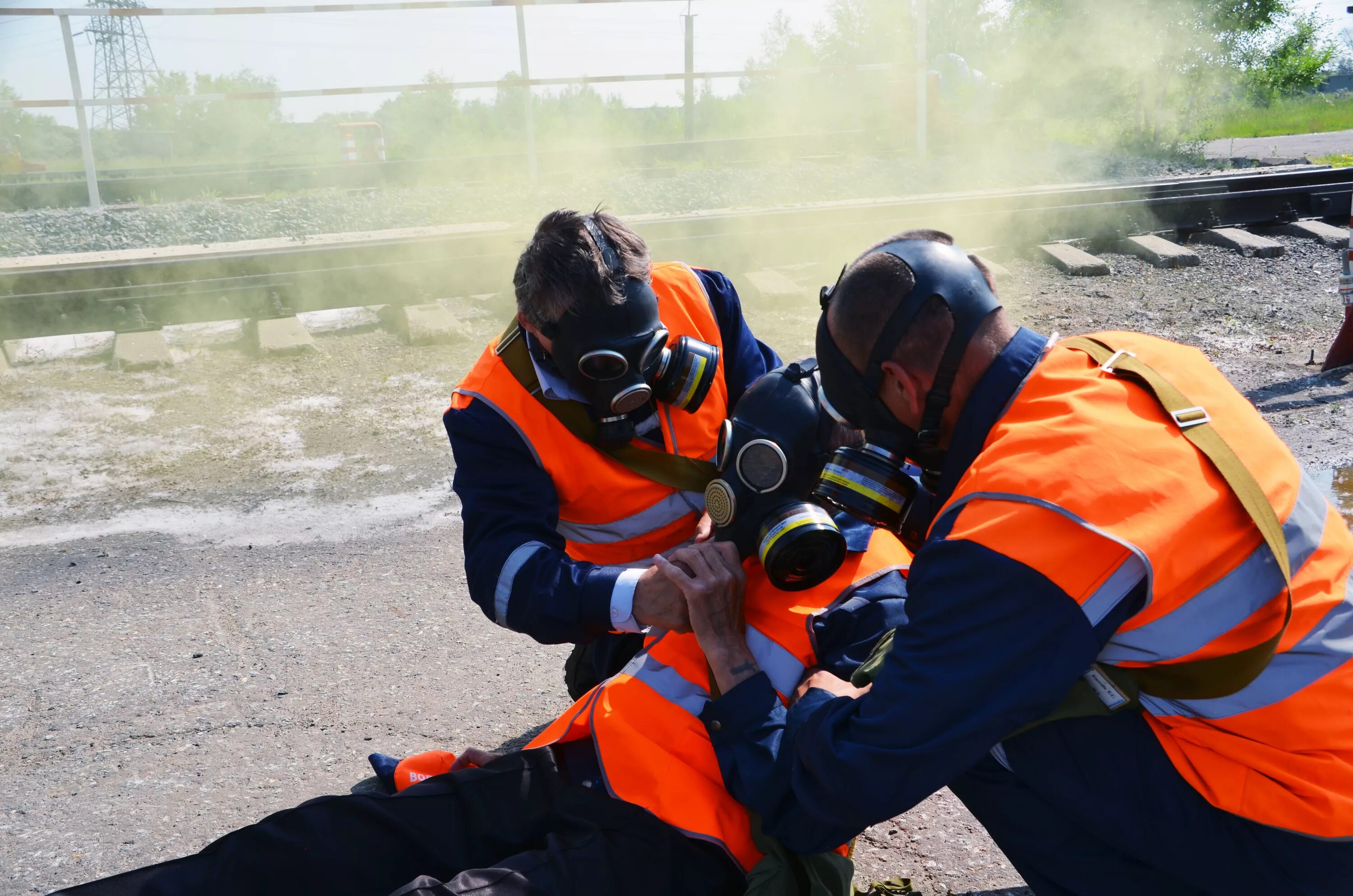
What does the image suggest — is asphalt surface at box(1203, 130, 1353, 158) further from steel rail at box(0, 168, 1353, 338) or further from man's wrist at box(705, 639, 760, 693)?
man's wrist at box(705, 639, 760, 693)

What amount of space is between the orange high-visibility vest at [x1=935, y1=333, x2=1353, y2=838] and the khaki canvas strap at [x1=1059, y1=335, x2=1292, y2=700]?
0.05ft

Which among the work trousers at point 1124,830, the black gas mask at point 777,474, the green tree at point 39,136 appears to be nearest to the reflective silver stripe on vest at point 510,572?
the black gas mask at point 777,474

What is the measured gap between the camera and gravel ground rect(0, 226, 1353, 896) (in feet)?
10.2

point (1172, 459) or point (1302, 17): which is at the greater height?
point (1302, 17)

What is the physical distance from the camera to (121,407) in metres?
6.42

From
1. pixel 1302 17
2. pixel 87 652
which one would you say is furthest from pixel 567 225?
pixel 1302 17

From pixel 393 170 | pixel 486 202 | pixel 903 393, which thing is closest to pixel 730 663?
pixel 903 393

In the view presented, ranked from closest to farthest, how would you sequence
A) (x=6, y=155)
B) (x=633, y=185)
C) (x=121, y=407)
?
(x=121, y=407)
(x=633, y=185)
(x=6, y=155)

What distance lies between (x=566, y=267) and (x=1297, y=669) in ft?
5.92

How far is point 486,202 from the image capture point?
37.2 ft

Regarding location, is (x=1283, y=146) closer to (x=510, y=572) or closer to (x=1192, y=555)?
(x=510, y=572)

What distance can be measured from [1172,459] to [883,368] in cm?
54

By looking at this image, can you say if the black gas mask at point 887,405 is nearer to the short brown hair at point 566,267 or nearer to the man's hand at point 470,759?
the short brown hair at point 566,267

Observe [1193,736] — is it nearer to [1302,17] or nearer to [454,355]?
[454,355]
